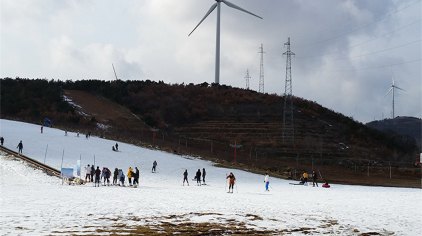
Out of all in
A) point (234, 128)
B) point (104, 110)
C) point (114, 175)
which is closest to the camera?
point (114, 175)

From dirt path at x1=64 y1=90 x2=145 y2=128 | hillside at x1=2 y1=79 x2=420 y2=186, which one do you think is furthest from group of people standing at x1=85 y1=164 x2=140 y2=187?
dirt path at x1=64 y1=90 x2=145 y2=128

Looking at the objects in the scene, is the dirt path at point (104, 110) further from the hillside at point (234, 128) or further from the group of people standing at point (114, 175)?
the group of people standing at point (114, 175)

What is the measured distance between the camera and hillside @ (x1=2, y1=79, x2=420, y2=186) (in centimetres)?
Answer: 6588

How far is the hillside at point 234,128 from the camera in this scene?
65.9m

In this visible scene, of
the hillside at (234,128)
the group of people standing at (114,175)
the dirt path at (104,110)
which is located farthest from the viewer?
the dirt path at (104,110)

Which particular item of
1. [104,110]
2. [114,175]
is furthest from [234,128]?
[114,175]

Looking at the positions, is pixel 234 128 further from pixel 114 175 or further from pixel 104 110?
pixel 114 175

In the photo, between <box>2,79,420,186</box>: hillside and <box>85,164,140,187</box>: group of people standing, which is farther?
<box>2,79,420,186</box>: hillside

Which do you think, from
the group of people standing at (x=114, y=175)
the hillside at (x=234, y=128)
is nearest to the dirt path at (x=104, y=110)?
the hillside at (x=234, y=128)

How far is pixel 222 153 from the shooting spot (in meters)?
69.9

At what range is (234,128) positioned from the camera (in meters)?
96.2

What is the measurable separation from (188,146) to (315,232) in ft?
191

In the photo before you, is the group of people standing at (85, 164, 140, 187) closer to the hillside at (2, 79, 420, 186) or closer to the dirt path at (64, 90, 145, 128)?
the hillside at (2, 79, 420, 186)

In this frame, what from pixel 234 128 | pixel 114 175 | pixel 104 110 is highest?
pixel 104 110
